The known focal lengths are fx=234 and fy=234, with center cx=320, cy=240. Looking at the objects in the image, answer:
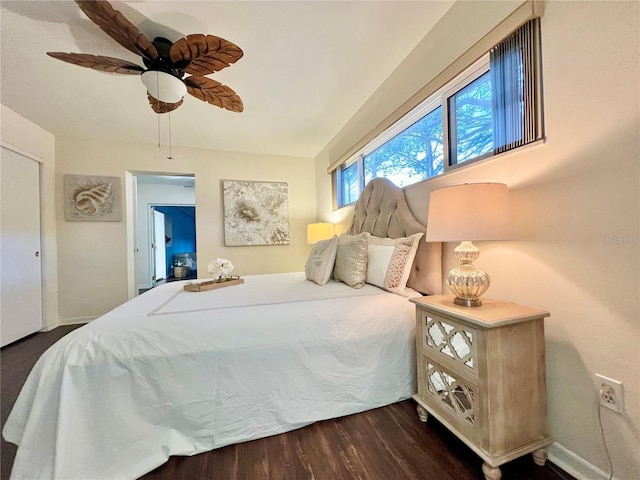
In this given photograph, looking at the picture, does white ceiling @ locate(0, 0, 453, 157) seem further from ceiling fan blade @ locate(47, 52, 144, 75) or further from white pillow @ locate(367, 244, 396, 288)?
white pillow @ locate(367, 244, 396, 288)

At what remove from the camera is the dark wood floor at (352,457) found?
97 cm

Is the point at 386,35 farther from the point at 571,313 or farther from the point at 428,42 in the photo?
the point at 571,313

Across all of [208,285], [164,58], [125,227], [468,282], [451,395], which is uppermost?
[164,58]

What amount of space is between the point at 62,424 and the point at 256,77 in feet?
8.00

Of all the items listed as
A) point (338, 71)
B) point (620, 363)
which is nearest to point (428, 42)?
point (338, 71)

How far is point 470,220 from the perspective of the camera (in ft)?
3.27

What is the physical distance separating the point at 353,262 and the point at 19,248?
11.8 ft

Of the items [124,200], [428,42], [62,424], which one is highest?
[428,42]

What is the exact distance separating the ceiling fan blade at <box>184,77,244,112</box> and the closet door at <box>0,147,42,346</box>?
2328 mm

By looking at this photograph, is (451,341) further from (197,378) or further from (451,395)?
(197,378)

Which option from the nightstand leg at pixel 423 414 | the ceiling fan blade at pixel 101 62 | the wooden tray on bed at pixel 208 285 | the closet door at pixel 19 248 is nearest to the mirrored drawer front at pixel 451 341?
the nightstand leg at pixel 423 414

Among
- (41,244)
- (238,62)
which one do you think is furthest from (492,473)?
(41,244)

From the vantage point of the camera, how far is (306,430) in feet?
3.98

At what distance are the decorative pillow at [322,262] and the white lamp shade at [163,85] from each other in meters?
1.62
